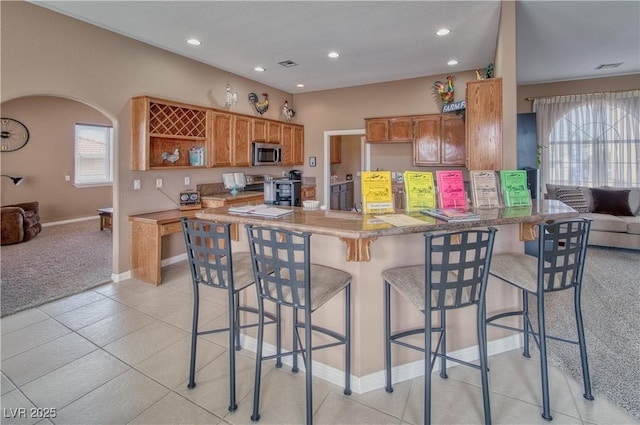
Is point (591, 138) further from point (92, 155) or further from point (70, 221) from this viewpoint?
point (70, 221)

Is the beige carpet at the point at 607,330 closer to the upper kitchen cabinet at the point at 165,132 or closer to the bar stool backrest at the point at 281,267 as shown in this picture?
the bar stool backrest at the point at 281,267

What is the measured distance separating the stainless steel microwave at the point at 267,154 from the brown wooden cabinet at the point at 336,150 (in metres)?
1.74

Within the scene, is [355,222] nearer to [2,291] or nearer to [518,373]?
[518,373]

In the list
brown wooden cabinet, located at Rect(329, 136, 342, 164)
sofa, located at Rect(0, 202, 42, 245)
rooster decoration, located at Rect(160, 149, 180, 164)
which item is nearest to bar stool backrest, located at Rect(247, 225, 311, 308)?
rooster decoration, located at Rect(160, 149, 180, 164)

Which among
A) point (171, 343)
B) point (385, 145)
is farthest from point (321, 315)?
point (385, 145)

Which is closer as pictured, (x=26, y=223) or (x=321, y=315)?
(x=321, y=315)

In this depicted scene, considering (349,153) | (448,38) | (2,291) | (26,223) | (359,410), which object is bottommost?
(359,410)

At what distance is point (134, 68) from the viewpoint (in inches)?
159

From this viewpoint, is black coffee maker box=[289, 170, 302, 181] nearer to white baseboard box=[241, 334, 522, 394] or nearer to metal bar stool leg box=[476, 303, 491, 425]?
white baseboard box=[241, 334, 522, 394]

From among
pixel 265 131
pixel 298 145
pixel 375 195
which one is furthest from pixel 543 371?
pixel 298 145

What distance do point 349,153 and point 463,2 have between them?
5489 mm

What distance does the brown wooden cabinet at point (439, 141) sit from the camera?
5.36 m

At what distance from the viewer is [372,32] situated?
3822 millimetres

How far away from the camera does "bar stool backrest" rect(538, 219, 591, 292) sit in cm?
184
